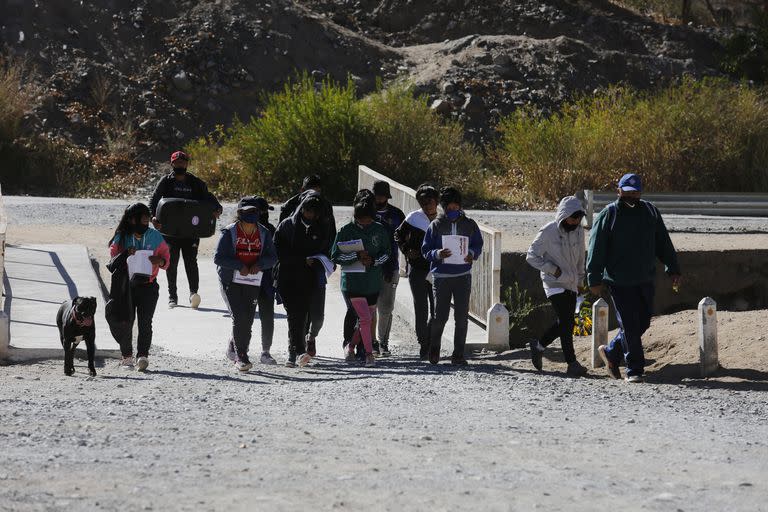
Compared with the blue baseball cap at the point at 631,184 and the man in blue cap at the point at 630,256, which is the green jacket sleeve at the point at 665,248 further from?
the blue baseball cap at the point at 631,184

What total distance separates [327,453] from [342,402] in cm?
185

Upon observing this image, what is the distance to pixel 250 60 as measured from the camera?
38969 mm

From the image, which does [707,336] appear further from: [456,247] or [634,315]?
[456,247]

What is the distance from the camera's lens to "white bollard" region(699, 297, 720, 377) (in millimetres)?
11062

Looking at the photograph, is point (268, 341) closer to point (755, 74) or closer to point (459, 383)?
point (459, 383)

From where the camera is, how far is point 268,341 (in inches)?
464

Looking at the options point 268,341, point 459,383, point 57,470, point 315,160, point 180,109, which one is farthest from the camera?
point 180,109

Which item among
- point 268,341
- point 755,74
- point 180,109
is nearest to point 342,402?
point 268,341

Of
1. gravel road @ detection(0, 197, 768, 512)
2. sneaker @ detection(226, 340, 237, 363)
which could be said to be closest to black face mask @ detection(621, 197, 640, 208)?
gravel road @ detection(0, 197, 768, 512)

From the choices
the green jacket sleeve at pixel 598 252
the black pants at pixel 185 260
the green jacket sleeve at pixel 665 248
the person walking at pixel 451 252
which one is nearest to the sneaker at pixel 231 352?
the person walking at pixel 451 252

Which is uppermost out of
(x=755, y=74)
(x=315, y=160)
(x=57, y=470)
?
(x=755, y=74)

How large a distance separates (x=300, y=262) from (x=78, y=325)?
1.97 m

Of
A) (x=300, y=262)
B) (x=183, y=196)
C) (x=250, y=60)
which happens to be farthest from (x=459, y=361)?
(x=250, y=60)

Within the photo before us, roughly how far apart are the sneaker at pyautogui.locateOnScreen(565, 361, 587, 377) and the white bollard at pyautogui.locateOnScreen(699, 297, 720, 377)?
3.20ft
